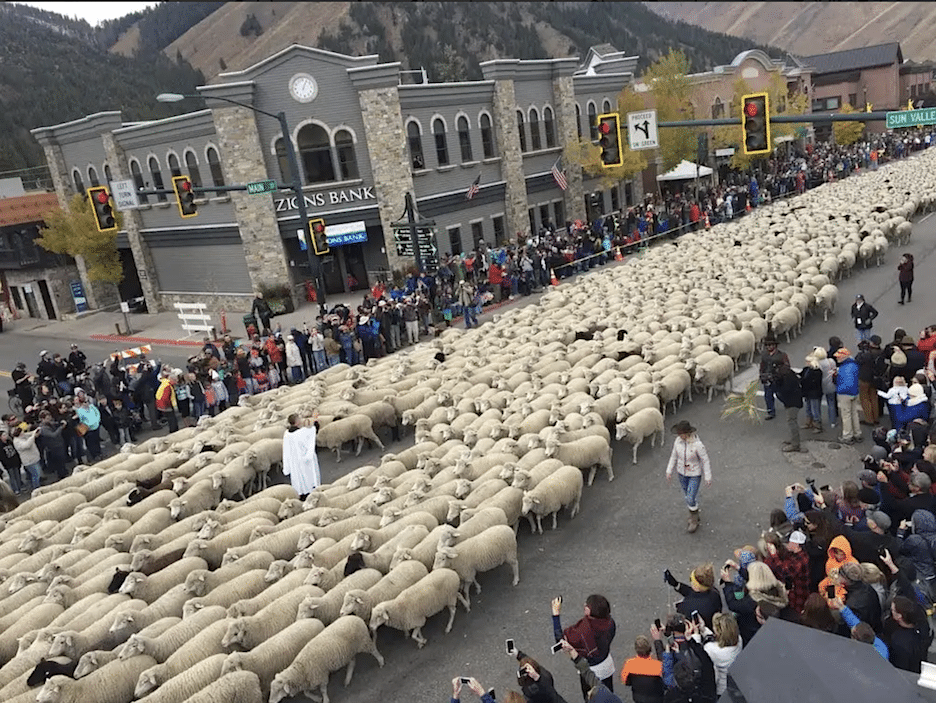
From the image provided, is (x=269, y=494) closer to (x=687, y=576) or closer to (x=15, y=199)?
(x=687, y=576)

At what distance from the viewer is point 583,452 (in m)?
11.8

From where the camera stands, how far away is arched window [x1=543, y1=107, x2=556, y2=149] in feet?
124

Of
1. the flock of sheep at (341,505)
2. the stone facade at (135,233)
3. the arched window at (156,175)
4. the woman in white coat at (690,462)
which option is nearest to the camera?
the flock of sheep at (341,505)

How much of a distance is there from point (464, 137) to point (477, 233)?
14.5ft

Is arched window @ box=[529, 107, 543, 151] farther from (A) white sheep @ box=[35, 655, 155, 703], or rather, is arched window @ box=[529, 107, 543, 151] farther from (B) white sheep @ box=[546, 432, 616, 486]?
(A) white sheep @ box=[35, 655, 155, 703]

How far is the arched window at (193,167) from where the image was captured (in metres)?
32.0

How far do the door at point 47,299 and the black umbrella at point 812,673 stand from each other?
4245 centimetres

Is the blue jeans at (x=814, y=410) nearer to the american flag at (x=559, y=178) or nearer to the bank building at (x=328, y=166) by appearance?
the bank building at (x=328, y=166)

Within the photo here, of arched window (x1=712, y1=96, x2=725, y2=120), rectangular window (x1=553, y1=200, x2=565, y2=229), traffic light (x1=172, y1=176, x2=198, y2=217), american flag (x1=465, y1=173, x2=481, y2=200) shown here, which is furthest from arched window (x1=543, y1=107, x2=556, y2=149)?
traffic light (x1=172, y1=176, x2=198, y2=217)

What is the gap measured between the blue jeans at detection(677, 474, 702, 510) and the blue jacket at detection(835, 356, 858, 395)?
3.51 m

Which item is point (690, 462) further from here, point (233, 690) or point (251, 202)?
point (251, 202)

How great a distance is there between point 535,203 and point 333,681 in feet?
103

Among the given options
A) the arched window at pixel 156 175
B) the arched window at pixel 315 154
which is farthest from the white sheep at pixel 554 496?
the arched window at pixel 156 175

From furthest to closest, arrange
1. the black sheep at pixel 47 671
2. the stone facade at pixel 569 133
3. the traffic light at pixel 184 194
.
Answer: the stone facade at pixel 569 133 < the traffic light at pixel 184 194 < the black sheep at pixel 47 671
